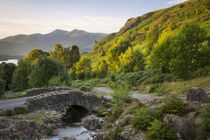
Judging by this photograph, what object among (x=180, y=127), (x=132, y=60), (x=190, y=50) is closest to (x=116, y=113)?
(x=180, y=127)

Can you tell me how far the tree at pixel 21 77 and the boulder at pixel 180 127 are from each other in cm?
3706

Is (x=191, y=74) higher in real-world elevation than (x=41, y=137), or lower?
higher

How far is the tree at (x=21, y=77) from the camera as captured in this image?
3972 centimetres

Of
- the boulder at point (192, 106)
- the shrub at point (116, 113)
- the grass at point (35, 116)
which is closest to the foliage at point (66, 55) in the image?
the grass at point (35, 116)

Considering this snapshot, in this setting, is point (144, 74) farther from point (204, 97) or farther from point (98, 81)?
point (204, 97)

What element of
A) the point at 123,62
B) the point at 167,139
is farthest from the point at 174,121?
the point at 123,62

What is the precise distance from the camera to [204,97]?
11.7 metres

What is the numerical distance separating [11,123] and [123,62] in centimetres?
3702

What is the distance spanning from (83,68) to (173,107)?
49.0m

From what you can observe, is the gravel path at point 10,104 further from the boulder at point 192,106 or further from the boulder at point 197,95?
the boulder at point 197,95

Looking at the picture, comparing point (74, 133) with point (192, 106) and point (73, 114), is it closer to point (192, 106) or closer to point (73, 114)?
point (73, 114)

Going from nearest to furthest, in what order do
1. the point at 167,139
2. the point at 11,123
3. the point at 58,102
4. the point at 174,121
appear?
1. the point at 167,139
2. the point at 174,121
3. the point at 11,123
4. the point at 58,102

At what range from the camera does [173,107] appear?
36.2 feet

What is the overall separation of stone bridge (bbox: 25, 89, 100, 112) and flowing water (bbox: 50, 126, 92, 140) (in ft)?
10.2
